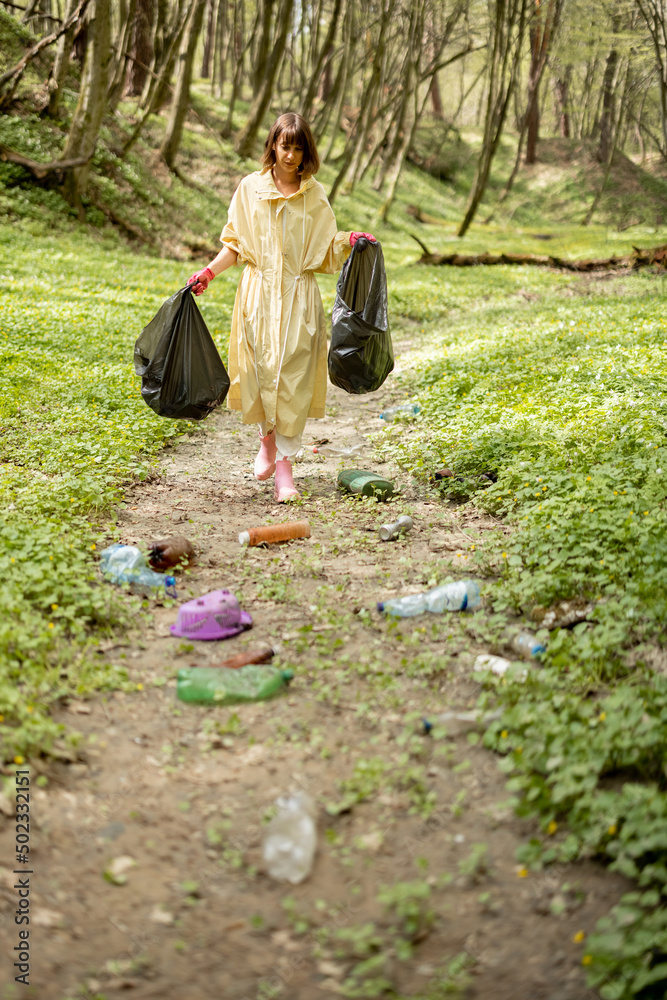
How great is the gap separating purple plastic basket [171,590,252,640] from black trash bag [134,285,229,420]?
1.75 meters

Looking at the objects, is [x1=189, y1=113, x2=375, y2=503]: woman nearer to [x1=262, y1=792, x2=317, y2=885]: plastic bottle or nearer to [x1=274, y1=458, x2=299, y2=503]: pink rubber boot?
[x1=274, y1=458, x2=299, y2=503]: pink rubber boot

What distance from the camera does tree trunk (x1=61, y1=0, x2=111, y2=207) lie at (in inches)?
430

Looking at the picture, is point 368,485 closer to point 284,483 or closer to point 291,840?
point 284,483

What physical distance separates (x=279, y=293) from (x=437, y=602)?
2090 mm

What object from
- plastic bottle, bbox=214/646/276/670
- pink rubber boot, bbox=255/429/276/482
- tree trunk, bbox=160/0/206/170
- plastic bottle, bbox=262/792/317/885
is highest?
tree trunk, bbox=160/0/206/170

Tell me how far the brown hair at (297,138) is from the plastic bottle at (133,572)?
2.34m

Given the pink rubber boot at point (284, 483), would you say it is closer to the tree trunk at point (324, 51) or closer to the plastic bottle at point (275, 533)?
the plastic bottle at point (275, 533)

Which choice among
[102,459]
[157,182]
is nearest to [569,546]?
[102,459]

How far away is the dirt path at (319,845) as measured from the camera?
1764 millimetres

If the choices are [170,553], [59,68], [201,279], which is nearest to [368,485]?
[170,553]

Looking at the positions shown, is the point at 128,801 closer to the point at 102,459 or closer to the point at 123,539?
the point at 123,539

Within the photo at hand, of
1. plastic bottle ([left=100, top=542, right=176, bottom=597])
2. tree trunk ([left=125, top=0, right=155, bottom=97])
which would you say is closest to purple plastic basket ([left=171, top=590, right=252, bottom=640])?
plastic bottle ([left=100, top=542, right=176, bottom=597])

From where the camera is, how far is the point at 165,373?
4.46 m

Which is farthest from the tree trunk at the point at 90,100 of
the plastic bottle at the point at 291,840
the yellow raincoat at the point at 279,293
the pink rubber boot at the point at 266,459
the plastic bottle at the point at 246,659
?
the plastic bottle at the point at 291,840
